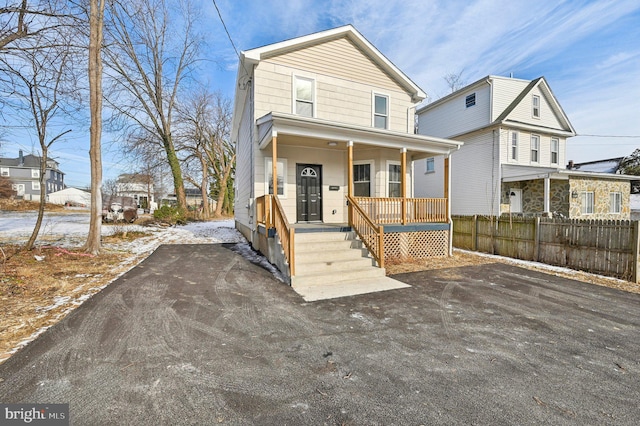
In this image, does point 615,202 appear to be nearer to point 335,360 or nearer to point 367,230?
point 367,230

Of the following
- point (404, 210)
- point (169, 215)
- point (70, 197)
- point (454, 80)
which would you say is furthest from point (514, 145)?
point (70, 197)

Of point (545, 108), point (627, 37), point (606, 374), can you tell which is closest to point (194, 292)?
point (606, 374)

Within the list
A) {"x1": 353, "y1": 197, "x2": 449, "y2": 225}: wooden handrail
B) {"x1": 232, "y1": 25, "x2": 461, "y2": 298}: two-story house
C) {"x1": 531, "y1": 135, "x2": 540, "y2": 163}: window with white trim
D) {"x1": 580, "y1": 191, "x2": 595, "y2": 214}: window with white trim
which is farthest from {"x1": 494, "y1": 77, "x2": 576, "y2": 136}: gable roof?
{"x1": 353, "y1": 197, "x2": 449, "y2": 225}: wooden handrail

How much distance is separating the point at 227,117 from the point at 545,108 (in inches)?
997

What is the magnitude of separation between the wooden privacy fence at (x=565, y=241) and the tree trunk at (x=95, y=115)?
42.5 ft

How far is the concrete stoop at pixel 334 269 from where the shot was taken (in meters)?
5.46

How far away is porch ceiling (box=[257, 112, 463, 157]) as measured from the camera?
23.4 feet

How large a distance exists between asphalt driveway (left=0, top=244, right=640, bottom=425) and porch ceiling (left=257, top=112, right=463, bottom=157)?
434cm

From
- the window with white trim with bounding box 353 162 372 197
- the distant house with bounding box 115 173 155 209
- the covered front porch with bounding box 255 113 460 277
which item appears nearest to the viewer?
the covered front porch with bounding box 255 113 460 277

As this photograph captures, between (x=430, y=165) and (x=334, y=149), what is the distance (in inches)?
394

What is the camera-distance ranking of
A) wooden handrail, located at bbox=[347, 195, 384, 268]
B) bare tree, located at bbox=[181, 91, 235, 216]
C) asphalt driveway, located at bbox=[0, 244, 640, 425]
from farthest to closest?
bare tree, located at bbox=[181, 91, 235, 216] < wooden handrail, located at bbox=[347, 195, 384, 268] < asphalt driveway, located at bbox=[0, 244, 640, 425]

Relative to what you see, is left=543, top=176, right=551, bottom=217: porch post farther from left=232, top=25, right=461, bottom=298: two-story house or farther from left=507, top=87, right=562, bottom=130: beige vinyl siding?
left=232, top=25, right=461, bottom=298: two-story house

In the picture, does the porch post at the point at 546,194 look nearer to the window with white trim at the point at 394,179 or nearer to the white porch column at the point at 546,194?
the white porch column at the point at 546,194

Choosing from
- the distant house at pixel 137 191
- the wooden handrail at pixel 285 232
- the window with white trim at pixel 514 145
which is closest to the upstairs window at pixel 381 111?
the wooden handrail at pixel 285 232
